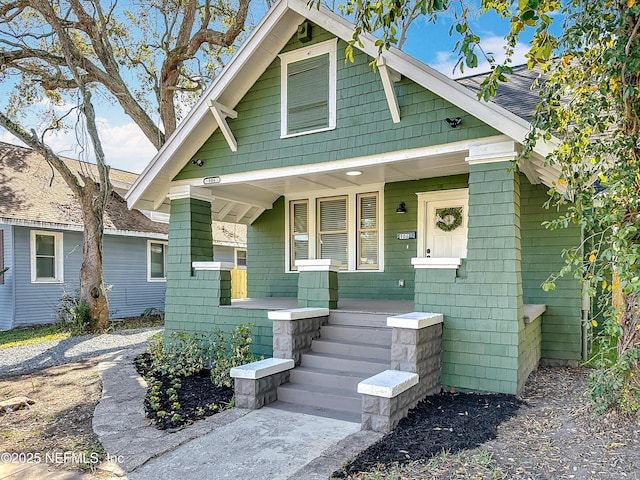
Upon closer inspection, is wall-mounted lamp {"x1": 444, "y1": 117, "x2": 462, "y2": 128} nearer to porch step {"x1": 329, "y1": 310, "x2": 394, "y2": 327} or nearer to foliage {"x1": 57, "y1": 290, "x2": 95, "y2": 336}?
porch step {"x1": 329, "y1": 310, "x2": 394, "y2": 327}

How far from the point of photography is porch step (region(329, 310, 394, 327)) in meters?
5.78

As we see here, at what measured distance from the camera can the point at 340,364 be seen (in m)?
5.36

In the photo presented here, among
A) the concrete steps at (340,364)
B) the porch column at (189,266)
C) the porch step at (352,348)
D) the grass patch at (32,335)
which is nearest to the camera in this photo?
the concrete steps at (340,364)

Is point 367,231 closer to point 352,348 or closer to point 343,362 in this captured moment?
point 352,348

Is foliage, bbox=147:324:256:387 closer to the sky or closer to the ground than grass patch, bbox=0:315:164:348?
closer to the sky

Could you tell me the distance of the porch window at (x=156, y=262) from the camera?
1473 cm

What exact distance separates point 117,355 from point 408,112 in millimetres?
6688

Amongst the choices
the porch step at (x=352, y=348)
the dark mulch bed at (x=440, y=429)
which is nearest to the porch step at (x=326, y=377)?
the porch step at (x=352, y=348)

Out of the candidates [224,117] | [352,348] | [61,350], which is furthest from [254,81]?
[61,350]

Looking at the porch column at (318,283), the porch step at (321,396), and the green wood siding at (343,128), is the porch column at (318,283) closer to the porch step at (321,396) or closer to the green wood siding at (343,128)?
the porch step at (321,396)

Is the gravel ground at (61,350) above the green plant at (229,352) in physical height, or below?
below

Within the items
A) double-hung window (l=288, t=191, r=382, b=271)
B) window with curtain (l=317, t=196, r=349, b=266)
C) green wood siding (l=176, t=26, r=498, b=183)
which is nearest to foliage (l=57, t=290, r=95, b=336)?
green wood siding (l=176, t=26, r=498, b=183)

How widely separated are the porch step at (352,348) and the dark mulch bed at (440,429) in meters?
0.74

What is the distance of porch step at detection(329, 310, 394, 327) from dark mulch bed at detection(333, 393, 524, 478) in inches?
46.3
